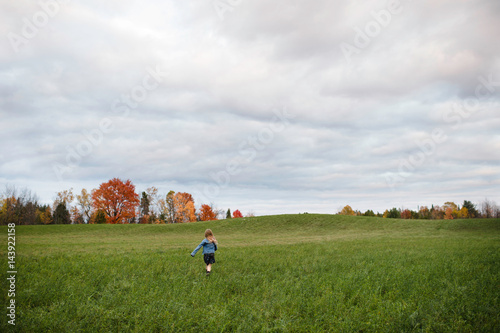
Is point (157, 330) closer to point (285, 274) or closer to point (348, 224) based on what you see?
point (285, 274)

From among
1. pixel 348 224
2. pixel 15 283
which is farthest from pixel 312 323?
pixel 348 224

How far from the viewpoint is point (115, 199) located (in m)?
76.1

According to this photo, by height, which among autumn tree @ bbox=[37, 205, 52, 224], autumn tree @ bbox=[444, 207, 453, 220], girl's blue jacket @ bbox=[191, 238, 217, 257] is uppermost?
girl's blue jacket @ bbox=[191, 238, 217, 257]

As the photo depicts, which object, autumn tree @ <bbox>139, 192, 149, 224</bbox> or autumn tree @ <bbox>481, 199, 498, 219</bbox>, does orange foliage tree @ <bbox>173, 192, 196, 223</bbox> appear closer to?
autumn tree @ <bbox>139, 192, 149, 224</bbox>

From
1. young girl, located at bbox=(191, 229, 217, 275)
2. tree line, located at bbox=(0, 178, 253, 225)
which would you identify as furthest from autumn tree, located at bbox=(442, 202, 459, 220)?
young girl, located at bbox=(191, 229, 217, 275)

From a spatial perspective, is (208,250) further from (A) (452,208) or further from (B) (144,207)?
(A) (452,208)

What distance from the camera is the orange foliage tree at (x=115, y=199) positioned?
7525 centimetres

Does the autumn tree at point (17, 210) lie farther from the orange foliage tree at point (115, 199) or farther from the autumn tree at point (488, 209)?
the autumn tree at point (488, 209)

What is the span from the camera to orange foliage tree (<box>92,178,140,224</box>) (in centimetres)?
7525

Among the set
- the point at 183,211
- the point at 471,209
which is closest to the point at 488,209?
the point at 471,209

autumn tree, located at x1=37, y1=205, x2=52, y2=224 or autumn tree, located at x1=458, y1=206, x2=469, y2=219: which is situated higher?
autumn tree, located at x1=37, y1=205, x2=52, y2=224

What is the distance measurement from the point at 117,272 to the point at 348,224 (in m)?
53.2

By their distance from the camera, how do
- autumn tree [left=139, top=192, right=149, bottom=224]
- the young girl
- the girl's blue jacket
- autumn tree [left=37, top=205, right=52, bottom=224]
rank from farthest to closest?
autumn tree [left=139, top=192, right=149, bottom=224] < autumn tree [left=37, top=205, right=52, bottom=224] < the girl's blue jacket < the young girl

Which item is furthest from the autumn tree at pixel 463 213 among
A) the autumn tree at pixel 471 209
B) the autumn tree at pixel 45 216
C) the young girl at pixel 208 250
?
the autumn tree at pixel 45 216
